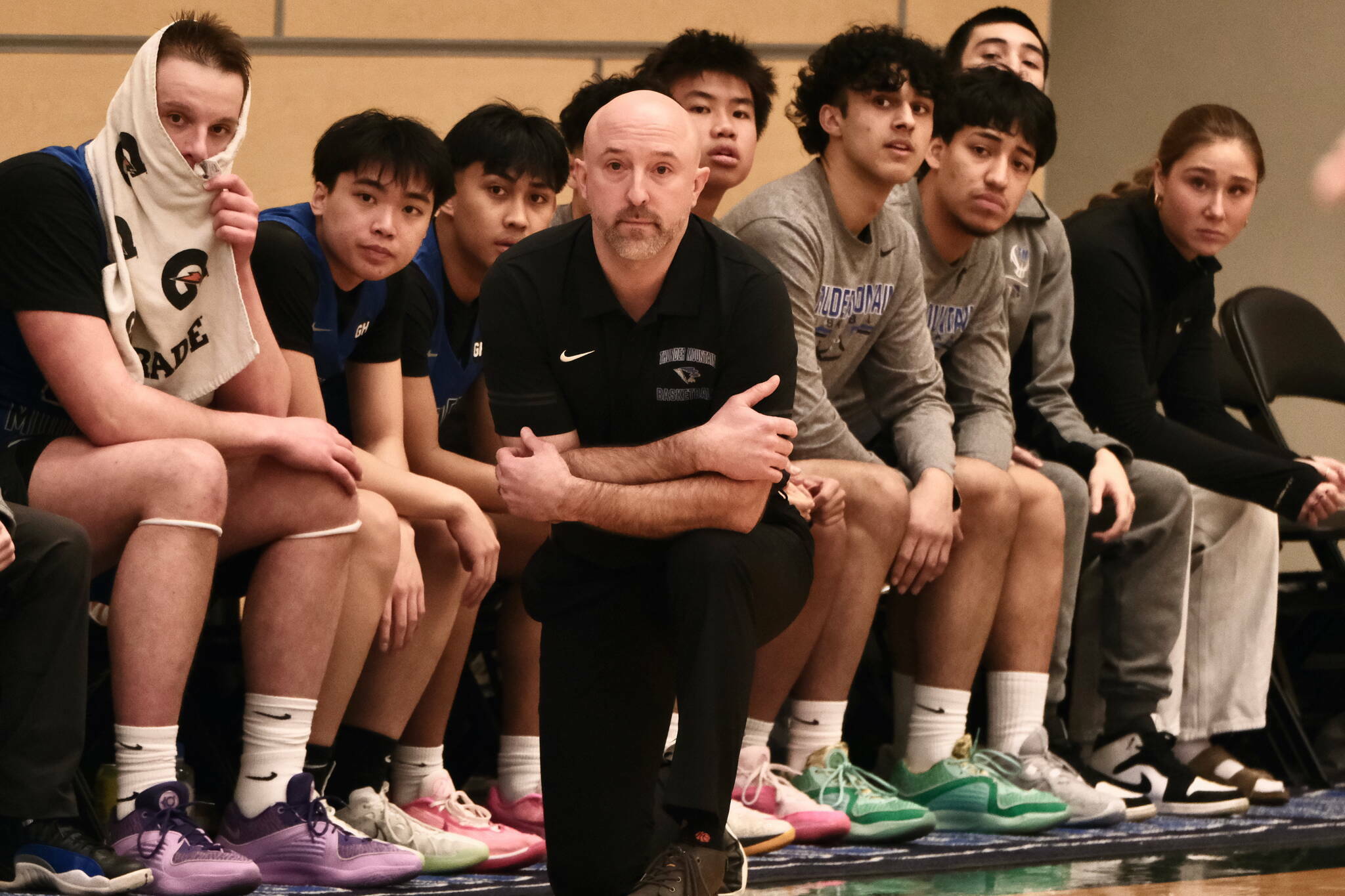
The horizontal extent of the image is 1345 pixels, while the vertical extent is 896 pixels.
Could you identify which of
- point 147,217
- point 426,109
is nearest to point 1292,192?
point 426,109

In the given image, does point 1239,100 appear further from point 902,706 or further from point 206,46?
point 206,46

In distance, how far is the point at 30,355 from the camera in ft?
6.68

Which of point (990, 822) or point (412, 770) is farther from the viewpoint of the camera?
point (990, 822)

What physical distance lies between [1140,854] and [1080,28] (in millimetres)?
3422

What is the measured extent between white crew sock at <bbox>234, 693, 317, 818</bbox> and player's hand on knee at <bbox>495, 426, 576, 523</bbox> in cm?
45

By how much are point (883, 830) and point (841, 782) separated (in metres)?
0.11

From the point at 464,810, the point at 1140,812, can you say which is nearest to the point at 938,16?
the point at 1140,812

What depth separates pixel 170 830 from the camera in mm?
1893

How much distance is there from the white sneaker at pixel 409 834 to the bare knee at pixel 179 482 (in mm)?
520

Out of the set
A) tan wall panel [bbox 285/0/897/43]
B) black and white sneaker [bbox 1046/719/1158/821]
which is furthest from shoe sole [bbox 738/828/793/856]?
tan wall panel [bbox 285/0/897/43]

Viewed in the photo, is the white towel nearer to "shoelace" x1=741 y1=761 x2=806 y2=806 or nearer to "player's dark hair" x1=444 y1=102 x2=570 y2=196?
"player's dark hair" x1=444 y1=102 x2=570 y2=196

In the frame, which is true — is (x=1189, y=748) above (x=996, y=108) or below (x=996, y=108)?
below

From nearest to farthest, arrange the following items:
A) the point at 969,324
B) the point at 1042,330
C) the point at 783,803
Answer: the point at 783,803 → the point at 969,324 → the point at 1042,330

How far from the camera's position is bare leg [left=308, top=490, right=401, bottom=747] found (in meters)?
2.18
